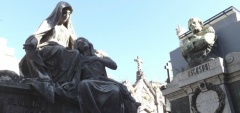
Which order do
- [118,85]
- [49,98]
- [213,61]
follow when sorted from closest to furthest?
[49,98] → [118,85] → [213,61]

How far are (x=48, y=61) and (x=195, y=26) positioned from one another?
26.3 ft

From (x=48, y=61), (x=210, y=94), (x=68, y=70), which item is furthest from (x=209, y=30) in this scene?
(x=48, y=61)

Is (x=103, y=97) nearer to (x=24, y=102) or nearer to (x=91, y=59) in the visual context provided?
(x=91, y=59)

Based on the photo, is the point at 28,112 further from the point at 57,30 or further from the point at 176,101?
the point at 176,101

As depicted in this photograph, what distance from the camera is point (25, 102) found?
411 centimetres

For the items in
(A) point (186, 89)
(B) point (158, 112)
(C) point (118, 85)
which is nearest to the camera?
(C) point (118, 85)

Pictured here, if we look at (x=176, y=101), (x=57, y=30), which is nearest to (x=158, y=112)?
(x=176, y=101)

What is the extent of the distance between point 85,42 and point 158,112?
3222cm

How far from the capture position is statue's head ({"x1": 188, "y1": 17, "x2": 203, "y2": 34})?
37.6 feet

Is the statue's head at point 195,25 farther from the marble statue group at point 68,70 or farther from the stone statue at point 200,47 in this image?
the marble statue group at point 68,70

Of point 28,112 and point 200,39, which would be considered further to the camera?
point 200,39

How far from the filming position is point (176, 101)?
35.8ft

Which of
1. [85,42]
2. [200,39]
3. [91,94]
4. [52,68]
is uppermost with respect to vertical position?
[200,39]

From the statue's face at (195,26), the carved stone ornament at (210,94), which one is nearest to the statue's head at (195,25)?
the statue's face at (195,26)
